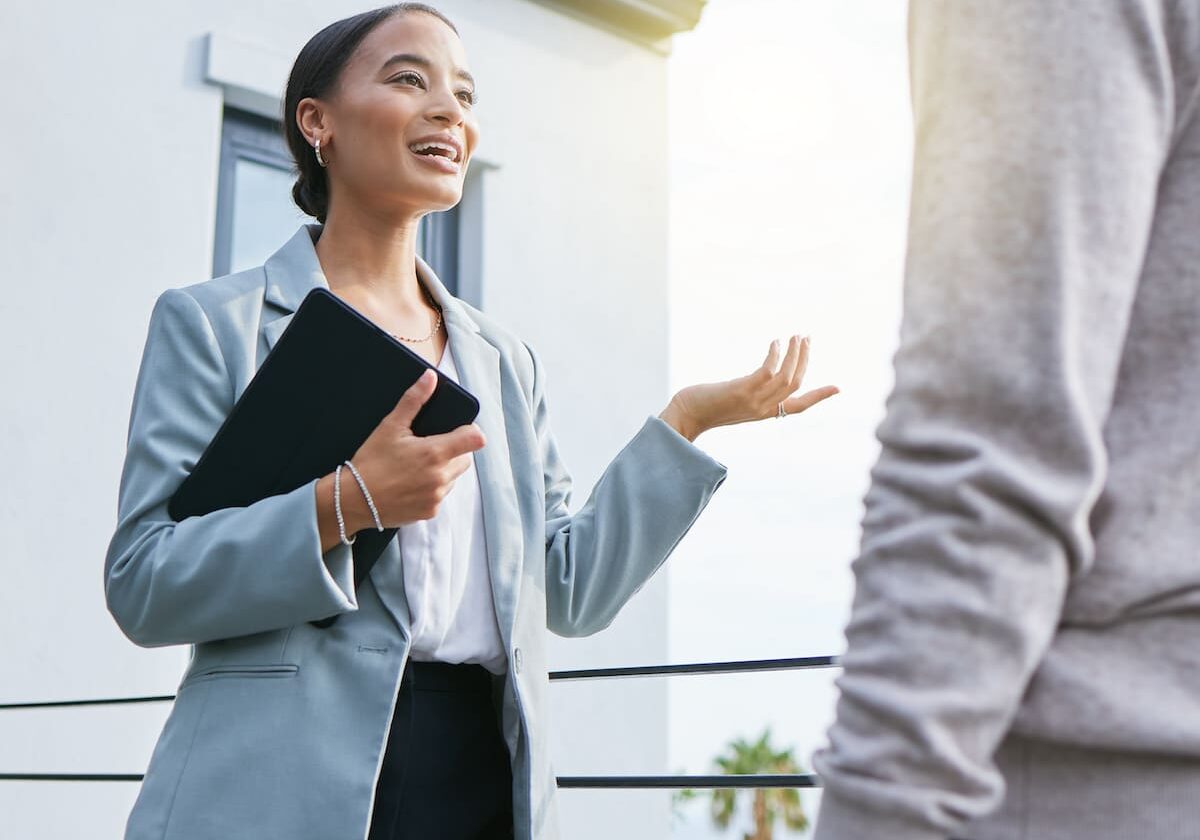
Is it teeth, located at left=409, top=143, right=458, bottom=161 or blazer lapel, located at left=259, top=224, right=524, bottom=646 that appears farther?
teeth, located at left=409, top=143, right=458, bottom=161

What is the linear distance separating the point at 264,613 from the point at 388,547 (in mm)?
178

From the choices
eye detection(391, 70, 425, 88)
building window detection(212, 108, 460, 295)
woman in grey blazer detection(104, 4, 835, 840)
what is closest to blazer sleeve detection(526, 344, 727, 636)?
woman in grey blazer detection(104, 4, 835, 840)

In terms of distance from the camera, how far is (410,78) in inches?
76.1

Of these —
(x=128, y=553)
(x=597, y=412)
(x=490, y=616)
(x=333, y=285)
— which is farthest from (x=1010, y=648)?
(x=597, y=412)

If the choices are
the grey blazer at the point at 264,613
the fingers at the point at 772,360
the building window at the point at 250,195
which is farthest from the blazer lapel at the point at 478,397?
the building window at the point at 250,195

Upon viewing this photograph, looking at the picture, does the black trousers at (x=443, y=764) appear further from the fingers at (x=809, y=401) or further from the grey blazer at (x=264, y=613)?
the fingers at (x=809, y=401)

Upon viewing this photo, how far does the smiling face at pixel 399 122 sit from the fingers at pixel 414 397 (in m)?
0.46

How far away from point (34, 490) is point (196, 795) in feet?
9.51

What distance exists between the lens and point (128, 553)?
60.6 inches

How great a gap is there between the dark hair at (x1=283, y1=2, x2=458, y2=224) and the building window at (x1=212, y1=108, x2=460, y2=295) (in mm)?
2613

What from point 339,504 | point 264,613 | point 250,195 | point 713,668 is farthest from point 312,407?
point 250,195

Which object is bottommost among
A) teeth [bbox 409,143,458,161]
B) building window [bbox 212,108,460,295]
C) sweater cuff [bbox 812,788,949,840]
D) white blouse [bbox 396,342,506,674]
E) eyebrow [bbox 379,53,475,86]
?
sweater cuff [bbox 812,788,949,840]

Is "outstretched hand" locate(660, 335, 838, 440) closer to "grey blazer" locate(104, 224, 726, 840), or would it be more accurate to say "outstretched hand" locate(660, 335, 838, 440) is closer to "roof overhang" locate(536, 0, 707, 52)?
"grey blazer" locate(104, 224, 726, 840)

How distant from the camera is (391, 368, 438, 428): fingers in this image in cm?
147
